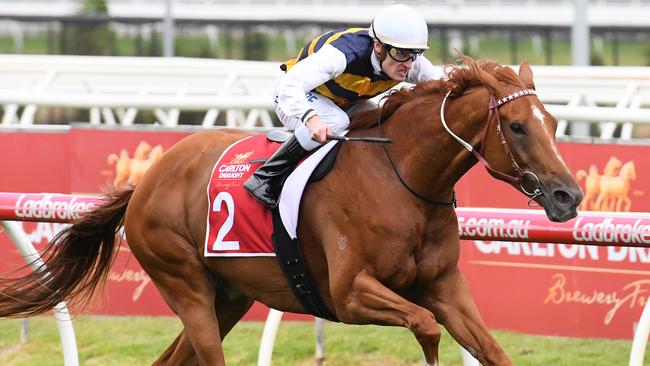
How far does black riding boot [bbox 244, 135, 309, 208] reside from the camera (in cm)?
493

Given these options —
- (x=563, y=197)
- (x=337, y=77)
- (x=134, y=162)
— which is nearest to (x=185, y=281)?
(x=337, y=77)

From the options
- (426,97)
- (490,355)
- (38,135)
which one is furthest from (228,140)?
(38,135)

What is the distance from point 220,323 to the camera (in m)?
5.55

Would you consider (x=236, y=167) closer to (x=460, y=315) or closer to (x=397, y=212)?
(x=397, y=212)

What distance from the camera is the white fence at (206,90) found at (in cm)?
725

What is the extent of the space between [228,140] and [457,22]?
56.2 ft

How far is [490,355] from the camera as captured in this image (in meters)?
4.53

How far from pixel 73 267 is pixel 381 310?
5.91 feet

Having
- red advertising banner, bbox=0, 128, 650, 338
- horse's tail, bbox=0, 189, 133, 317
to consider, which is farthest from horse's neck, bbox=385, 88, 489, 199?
red advertising banner, bbox=0, 128, 650, 338

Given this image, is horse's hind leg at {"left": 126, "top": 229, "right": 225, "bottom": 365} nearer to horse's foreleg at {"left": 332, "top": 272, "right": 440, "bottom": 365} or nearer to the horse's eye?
horse's foreleg at {"left": 332, "top": 272, "right": 440, "bottom": 365}

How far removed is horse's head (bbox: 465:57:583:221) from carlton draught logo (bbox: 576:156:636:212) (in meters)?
2.08

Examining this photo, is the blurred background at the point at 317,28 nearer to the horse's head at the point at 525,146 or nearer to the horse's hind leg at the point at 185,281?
the horse's hind leg at the point at 185,281

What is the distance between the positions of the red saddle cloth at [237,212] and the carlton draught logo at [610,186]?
2.08 meters

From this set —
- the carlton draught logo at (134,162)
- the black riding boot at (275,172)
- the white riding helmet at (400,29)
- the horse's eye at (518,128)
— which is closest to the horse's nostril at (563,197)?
the horse's eye at (518,128)
